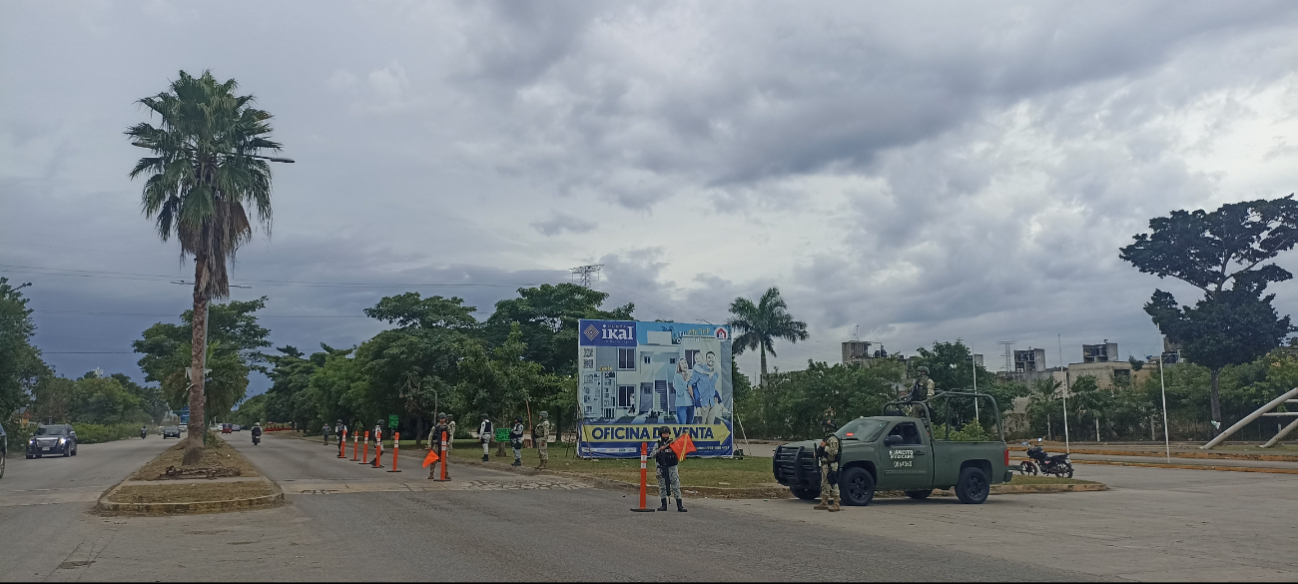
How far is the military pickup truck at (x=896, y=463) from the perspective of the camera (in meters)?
17.4

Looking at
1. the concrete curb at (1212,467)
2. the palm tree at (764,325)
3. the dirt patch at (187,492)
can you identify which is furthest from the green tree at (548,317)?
the dirt patch at (187,492)

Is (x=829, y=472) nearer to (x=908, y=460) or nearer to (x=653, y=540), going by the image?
(x=908, y=460)

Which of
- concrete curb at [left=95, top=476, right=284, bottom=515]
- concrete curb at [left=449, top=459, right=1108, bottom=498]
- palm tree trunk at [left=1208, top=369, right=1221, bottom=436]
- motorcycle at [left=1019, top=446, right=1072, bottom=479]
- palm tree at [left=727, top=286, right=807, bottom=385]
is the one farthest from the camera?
palm tree at [left=727, top=286, right=807, bottom=385]

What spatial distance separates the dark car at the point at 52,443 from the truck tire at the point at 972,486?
38.7 meters

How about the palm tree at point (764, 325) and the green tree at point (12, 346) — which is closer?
the green tree at point (12, 346)

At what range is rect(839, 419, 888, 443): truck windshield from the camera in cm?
1778

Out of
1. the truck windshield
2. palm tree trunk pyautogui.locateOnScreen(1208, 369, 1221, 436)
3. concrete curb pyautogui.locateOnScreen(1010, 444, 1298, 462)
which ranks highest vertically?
palm tree trunk pyautogui.locateOnScreen(1208, 369, 1221, 436)

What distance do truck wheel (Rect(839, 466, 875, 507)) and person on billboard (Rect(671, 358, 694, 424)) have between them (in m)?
15.4

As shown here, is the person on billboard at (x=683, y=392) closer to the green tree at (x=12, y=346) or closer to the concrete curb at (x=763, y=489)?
the concrete curb at (x=763, y=489)

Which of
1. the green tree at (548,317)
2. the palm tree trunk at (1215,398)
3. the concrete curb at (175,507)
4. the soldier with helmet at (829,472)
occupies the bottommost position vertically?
the concrete curb at (175,507)

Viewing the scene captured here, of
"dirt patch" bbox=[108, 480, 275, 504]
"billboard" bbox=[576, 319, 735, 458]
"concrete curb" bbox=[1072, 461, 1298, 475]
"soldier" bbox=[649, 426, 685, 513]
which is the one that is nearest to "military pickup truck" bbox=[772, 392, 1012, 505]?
"soldier" bbox=[649, 426, 685, 513]

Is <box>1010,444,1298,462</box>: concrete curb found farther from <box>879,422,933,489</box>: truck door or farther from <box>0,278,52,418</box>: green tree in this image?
<box>0,278,52,418</box>: green tree

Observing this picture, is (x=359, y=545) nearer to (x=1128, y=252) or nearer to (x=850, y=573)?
(x=850, y=573)

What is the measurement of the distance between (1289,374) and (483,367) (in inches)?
1840
